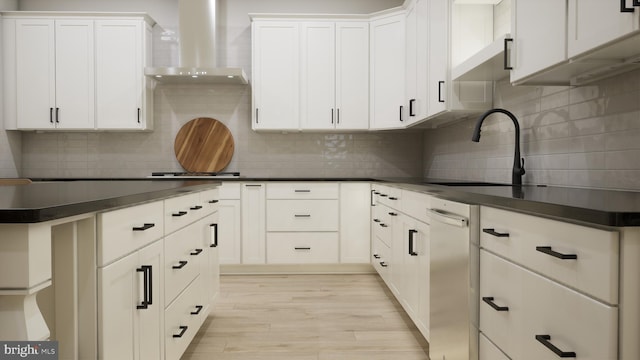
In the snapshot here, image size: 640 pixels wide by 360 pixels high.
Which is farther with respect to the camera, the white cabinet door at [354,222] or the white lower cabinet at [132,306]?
the white cabinet door at [354,222]

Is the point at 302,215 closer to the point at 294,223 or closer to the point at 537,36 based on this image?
the point at 294,223

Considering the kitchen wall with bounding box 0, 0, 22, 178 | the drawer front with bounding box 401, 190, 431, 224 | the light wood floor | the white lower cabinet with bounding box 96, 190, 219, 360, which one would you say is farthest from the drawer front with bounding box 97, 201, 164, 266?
the kitchen wall with bounding box 0, 0, 22, 178

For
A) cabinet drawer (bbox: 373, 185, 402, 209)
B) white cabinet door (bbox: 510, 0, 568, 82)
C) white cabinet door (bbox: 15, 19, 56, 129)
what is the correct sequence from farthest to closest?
white cabinet door (bbox: 15, 19, 56, 129) → cabinet drawer (bbox: 373, 185, 402, 209) → white cabinet door (bbox: 510, 0, 568, 82)

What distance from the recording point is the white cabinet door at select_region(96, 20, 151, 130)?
14.4 ft

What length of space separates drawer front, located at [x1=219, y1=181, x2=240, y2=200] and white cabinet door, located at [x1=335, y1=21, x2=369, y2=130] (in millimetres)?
1200

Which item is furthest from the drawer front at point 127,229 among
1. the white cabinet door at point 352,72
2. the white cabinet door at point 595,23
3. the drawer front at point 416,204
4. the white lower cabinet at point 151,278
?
the white cabinet door at point 352,72

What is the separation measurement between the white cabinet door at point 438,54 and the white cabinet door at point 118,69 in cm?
285

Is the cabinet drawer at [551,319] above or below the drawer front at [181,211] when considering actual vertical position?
below

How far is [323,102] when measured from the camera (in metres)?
4.49

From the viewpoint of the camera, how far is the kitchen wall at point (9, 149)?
14.7 feet

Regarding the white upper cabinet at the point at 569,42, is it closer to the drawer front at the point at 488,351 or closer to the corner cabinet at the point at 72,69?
the drawer front at the point at 488,351

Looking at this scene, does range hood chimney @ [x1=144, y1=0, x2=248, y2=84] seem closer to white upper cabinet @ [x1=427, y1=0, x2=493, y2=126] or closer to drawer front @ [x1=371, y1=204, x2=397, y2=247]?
drawer front @ [x1=371, y1=204, x2=397, y2=247]

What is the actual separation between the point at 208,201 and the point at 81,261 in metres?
1.50

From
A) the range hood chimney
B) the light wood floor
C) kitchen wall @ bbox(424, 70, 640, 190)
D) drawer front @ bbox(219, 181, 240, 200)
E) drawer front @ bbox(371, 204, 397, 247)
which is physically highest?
the range hood chimney
